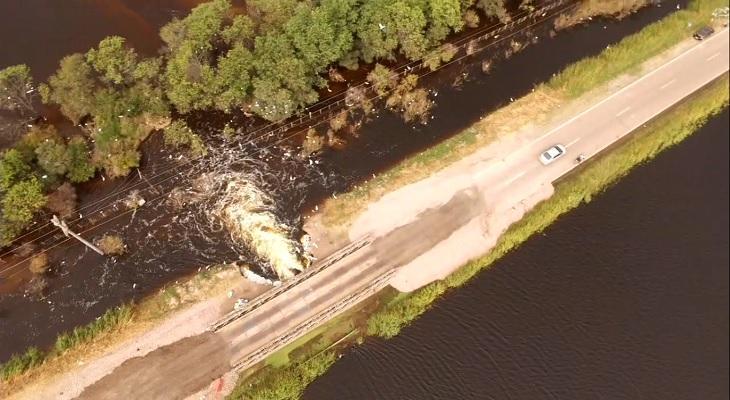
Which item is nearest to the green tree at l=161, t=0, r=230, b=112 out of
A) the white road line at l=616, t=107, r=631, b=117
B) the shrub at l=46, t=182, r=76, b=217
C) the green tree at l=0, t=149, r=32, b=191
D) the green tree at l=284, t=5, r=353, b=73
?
the green tree at l=284, t=5, r=353, b=73

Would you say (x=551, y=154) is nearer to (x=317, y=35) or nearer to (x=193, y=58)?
(x=317, y=35)

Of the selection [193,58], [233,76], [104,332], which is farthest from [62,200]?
[233,76]

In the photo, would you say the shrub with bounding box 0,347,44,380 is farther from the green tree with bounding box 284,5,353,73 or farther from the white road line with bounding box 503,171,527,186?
the white road line with bounding box 503,171,527,186

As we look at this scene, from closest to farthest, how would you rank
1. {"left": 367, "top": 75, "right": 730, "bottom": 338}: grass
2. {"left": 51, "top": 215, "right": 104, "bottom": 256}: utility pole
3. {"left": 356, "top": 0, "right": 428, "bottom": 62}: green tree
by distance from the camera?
1. {"left": 51, "top": 215, "right": 104, "bottom": 256}: utility pole
2. {"left": 367, "top": 75, "right": 730, "bottom": 338}: grass
3. {"left": 356, "top": 0, "right": 428, "bottom": 62}: green tree

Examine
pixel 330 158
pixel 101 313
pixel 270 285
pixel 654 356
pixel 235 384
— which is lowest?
pixel 654 356

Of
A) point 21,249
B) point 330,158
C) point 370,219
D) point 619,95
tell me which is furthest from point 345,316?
point 619,95

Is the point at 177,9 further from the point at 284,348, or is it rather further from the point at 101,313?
the point at 284,348

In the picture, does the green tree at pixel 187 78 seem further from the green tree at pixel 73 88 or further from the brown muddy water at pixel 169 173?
the green tree at pixel 73 88
